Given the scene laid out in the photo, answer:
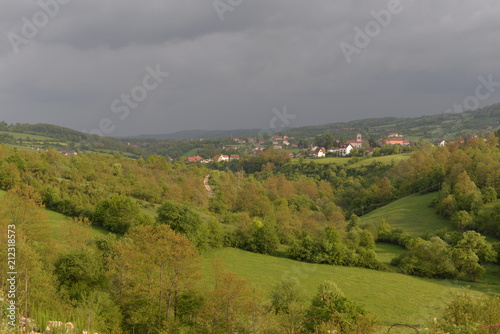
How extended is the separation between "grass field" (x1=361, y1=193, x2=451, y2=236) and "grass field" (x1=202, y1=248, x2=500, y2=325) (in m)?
19.0

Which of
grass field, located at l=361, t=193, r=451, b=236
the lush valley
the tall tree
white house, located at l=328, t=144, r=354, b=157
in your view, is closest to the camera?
the lush valley

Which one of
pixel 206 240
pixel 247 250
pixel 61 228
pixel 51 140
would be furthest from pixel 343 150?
pixel 51 140

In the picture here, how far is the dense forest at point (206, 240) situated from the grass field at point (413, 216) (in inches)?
95.6

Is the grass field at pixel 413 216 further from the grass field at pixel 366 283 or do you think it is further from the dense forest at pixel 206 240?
the grass field at pixel 366 283

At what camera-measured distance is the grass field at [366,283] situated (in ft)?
78.4

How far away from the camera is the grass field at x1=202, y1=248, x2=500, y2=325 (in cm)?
2391

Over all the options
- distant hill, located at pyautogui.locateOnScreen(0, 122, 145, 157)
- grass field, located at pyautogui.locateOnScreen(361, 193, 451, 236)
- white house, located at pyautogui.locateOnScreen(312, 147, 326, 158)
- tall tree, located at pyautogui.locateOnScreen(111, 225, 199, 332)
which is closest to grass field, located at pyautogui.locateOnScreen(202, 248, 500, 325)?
tall tree, located at pyautogui.locateOnScreen(111, 225, 199, 332)

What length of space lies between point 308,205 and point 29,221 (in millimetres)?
52858

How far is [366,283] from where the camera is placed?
29.9 m

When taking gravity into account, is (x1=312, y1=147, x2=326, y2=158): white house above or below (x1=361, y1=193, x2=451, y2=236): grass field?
above

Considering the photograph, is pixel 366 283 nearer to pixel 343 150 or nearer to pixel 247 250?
pixel 247 250

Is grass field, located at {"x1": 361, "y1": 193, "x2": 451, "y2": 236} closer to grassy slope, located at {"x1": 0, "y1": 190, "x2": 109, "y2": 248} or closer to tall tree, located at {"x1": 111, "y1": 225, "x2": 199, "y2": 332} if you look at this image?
tall tree, located at {"x1": 111, "y1": 225, "x2": 199, "y2": 332}

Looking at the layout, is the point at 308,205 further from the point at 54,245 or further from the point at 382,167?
the point at 54,245

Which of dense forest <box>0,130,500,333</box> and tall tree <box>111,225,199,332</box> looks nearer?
dense forest <box>0,130,500,333</box>
